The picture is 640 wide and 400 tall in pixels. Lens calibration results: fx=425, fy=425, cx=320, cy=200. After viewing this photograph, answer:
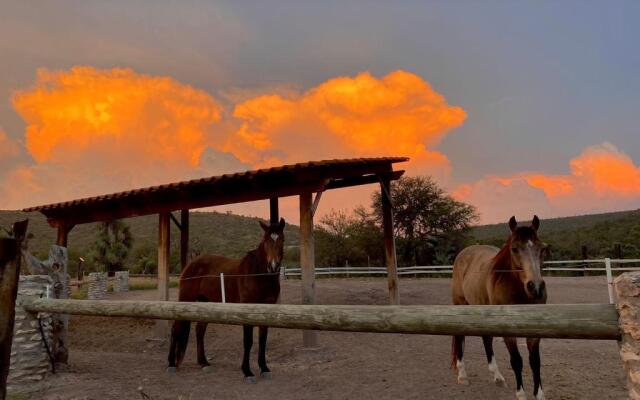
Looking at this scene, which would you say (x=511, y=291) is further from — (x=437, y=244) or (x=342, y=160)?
(x=437, y=244)

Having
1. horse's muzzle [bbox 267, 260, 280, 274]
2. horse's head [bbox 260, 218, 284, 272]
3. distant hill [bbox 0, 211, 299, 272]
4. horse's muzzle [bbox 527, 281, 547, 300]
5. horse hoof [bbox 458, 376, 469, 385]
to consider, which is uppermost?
distant hill [bbox 0, 211, 299, 272]

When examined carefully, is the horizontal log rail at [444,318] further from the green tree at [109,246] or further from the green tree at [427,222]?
the green tree at [109,246]

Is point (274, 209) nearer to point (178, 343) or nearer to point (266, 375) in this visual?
point (178, 343)

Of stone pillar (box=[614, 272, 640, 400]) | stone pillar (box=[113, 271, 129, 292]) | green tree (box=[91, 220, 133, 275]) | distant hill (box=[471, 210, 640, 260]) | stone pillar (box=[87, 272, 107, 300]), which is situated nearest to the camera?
stone pillar (box=[614, 272, 640, 400])

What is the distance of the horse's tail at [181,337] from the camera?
7859mm

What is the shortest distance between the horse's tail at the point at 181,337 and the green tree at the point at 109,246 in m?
28.1

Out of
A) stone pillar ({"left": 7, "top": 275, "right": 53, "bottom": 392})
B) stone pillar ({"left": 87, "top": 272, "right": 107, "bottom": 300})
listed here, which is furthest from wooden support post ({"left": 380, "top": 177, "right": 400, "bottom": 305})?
stone pillar ({"left": 87, "top": 272, "right": 107, "bottom": 300})

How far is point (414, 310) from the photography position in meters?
2.81

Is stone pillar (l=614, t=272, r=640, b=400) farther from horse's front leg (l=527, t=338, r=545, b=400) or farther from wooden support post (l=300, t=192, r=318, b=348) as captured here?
wooden support post (l=300, t=192, r=318, b=348)

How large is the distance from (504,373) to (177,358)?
5.65 metres

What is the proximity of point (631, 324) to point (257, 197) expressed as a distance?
25.7 ft

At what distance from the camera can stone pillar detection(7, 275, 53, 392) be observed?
20.2 feet

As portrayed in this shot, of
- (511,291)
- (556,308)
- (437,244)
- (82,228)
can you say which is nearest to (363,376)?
(511,291)

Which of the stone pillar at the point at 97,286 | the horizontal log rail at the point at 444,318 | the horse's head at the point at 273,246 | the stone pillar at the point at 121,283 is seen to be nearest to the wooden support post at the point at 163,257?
the horse's head at the point at 273,246
